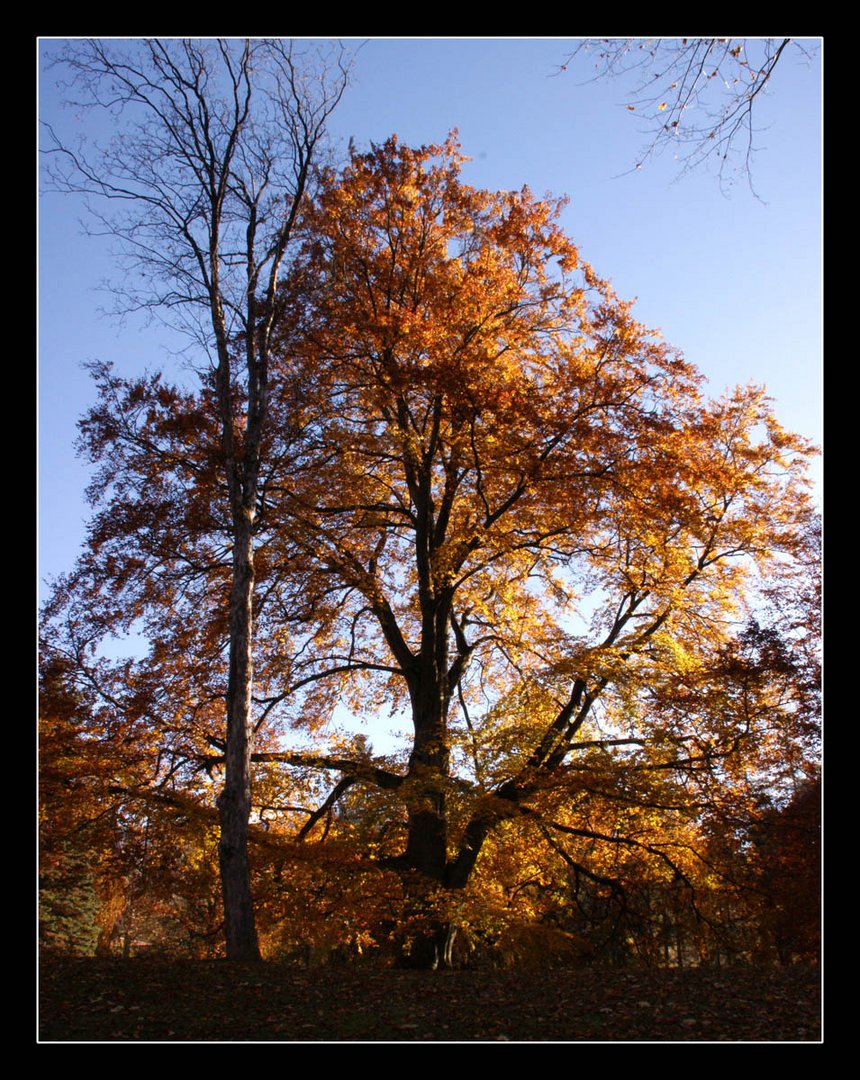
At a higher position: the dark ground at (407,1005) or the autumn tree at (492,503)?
the autumn tree at (492,503)

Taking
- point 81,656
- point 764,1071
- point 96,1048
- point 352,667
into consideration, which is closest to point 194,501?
point 81,656

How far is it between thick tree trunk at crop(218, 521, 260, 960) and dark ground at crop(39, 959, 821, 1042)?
1.62ft

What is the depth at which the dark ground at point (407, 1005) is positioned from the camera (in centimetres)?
593

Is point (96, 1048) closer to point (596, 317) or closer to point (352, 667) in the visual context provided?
point (352, 667)

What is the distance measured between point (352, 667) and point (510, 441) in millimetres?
4617

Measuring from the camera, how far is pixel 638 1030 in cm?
592

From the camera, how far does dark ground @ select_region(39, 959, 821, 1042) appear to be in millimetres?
5930

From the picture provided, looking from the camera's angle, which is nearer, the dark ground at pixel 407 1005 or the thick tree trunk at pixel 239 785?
the dark ground at pixel 407 1005

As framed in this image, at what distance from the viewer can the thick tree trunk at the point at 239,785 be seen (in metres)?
8.55

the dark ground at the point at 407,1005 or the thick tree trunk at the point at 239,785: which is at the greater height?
the thick tree trunk at the point at 239,785

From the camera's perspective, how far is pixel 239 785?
8891 mm

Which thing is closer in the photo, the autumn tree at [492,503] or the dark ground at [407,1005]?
the dark ground at [407,1005]

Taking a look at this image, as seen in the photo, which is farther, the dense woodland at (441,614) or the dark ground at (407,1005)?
the dense woodland at (441,614)

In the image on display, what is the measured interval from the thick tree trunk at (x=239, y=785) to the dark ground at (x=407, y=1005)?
0.49 meters
